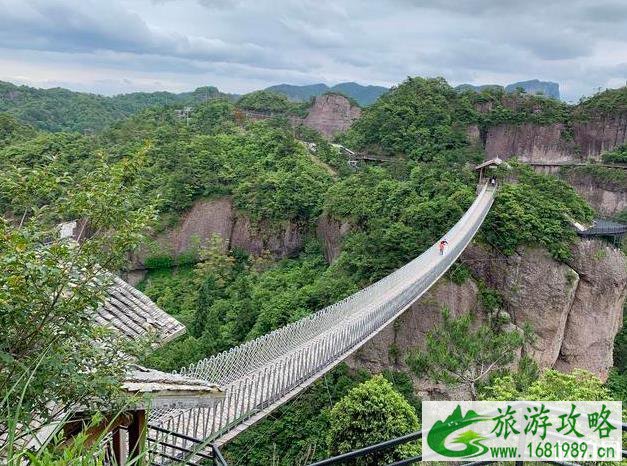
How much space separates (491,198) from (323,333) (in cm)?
1081

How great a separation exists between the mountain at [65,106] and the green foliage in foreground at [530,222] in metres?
44.2

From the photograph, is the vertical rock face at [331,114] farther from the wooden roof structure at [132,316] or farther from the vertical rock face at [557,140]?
the wooden roof structure at [132,316]

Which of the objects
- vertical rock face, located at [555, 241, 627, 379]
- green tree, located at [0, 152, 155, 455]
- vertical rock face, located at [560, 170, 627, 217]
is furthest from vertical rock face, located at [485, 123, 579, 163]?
green tree, located at [0, 152, 155, 455]

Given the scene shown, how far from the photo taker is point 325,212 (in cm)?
1967

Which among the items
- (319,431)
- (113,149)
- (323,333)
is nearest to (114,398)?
(323,333)

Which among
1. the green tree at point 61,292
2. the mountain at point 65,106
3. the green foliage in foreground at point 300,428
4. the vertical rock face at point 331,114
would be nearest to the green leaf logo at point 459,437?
the green tree at point 61,292

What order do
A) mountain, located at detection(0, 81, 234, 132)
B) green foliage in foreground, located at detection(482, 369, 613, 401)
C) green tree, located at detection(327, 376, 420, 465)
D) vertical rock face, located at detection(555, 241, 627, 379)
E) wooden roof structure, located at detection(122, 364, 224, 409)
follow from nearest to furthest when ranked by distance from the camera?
wooden roof structure, located at detection(122, 364, 224, 409) → green foliage in foreground, located at detection(482, 369, 613, 401) → green tree, located at detection(327, 376, 420, 465) → vertical rock face, located at detection(555, 241, 627, 379) → mountain, located at detection(0, 81, 234, 132)

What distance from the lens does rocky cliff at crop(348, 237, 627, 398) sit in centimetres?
1481

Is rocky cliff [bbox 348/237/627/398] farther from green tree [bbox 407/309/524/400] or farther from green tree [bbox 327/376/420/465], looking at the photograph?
green tree [bbox 327/376/420/465]

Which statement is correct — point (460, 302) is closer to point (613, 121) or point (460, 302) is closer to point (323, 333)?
point (323, 333)

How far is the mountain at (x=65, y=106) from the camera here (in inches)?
2399

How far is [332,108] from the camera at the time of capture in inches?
1700

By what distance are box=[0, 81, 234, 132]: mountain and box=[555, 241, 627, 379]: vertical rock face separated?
151ft

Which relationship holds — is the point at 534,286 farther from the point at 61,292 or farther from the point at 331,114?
the point at 331,114
